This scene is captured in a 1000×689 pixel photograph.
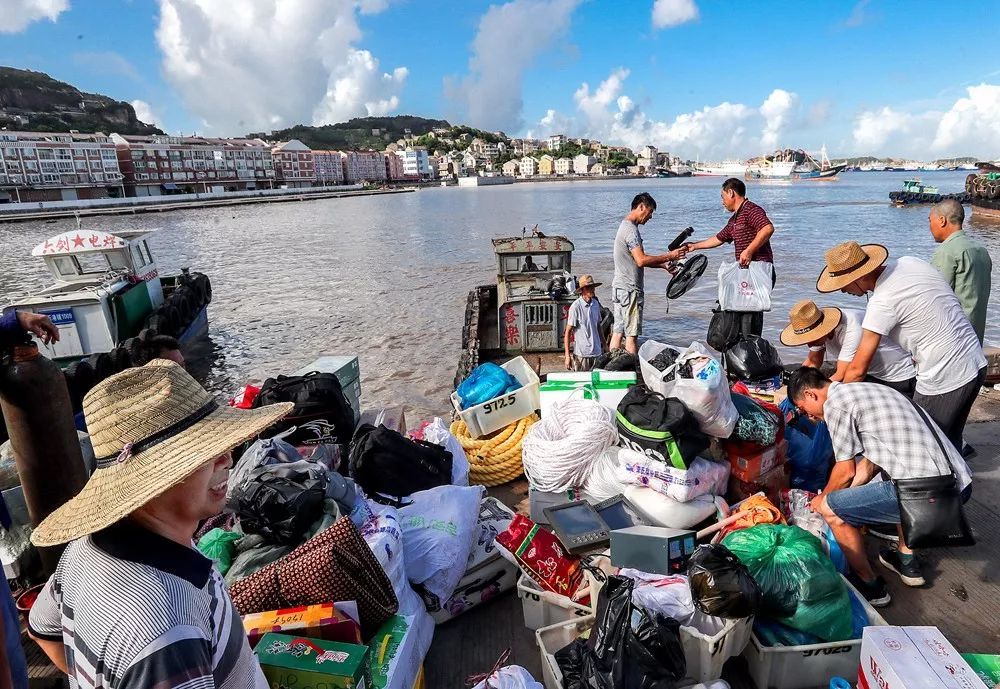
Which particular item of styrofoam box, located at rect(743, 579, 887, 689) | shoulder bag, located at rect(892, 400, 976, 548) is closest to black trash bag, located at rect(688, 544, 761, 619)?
styrofoam box, located at rect(743, 579, 887, 689)

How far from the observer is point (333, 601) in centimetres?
226

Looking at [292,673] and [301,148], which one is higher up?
[301,148]

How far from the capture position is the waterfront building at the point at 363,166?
409 ft

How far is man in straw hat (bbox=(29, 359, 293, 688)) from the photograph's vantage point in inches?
43.8

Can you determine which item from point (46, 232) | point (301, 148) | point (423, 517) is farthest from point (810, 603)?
point (301, 148)

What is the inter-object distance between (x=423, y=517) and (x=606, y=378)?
1940 millimetres

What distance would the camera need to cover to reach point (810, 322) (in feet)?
13.0

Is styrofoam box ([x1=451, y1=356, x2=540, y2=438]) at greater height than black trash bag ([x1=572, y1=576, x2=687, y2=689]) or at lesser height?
lesser

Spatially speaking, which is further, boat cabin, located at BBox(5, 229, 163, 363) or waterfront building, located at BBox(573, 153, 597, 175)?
waterfront building, located at BBox(573, 153, 597, 175)

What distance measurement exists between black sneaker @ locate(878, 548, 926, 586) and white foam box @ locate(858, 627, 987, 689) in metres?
1.12

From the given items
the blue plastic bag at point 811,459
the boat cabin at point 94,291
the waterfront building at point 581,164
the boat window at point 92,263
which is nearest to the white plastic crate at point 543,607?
the blue plastic bag at point 811,459

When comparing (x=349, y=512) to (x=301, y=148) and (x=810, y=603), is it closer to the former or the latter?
(x=810, y=603)

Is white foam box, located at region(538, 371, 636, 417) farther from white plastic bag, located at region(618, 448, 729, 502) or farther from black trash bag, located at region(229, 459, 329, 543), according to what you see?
black trash bag, located at region(229, 459, 329, 543)

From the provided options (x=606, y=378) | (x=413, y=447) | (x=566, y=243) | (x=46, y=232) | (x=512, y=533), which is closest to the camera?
(x=512, y=533)
